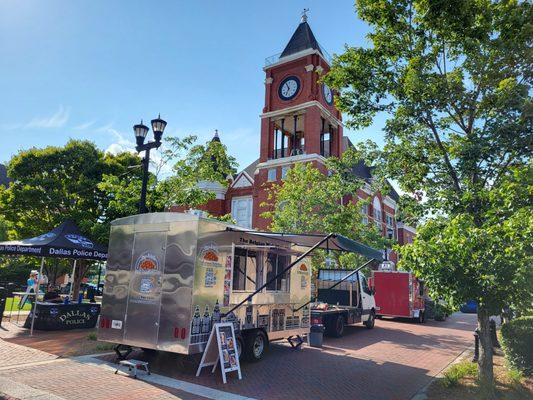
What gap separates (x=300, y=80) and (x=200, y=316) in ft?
108

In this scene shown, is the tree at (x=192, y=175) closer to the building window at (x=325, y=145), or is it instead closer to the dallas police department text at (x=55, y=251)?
the dallas police department text at (x=55, y=251)

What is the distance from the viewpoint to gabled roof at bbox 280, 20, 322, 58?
38.2 m

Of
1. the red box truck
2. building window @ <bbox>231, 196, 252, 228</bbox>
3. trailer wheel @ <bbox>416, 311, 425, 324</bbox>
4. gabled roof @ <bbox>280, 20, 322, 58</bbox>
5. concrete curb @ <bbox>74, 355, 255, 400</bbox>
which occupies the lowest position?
concrete curb @ <bbox>74, 355, 255, 400</bbox>

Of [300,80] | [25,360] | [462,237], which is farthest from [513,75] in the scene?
[300,80]

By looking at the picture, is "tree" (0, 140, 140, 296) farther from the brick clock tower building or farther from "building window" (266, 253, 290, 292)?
the brick clock tower building

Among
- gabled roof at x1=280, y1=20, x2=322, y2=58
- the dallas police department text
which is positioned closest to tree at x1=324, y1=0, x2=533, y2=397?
the dallas police department text

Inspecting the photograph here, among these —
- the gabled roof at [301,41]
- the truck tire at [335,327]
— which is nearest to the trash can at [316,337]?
the truck tire at [335,327]

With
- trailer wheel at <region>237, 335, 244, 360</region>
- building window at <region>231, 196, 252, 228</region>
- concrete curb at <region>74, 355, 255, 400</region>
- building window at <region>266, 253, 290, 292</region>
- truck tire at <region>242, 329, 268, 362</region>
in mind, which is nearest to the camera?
concrete curb at <region>74, 355, 255, 400</region>

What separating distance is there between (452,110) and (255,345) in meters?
7.65

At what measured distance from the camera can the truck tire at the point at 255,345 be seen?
381 inches

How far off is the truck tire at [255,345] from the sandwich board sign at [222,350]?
1.10 m

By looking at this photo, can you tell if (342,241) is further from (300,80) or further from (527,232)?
(300,80)

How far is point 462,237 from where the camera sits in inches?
286

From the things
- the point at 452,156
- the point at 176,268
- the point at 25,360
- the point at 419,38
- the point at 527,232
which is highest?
the point at 419,38
